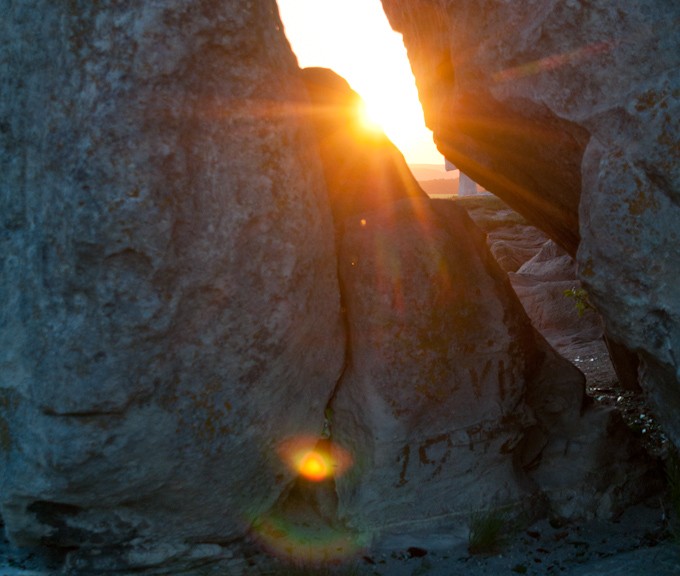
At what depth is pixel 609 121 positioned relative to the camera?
3.15 metres

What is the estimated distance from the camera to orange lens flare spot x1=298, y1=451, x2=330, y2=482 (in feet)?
12.8

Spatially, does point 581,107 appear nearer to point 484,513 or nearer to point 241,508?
point 484,513

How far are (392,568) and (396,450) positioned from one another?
0.61 metres

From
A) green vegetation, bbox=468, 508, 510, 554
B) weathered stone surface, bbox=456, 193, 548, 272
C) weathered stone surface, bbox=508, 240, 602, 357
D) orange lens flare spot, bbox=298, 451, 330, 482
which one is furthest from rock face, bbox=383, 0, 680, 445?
weathered stone surface, bbox=456, 193, 548, 272

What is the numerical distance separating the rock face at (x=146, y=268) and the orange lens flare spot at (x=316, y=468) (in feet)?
1.12

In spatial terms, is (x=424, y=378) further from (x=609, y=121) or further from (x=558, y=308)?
(x=558, y=308)

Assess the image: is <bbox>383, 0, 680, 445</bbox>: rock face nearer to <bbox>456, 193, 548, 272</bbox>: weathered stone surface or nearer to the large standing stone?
the large standing stone

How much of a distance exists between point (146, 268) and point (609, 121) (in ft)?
7.27

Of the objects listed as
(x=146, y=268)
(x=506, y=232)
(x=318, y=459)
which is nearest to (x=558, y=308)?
(x=506, y=232)

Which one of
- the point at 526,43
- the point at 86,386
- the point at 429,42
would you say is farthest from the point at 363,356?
the point at 429,42

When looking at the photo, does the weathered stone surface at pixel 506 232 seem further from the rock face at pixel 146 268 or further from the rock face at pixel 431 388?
the rock face at pixel 146 268

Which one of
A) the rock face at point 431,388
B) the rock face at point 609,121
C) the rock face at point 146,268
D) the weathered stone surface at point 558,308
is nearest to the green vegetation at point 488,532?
the rock face at point 431,388

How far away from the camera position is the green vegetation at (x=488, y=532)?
3.70 meters

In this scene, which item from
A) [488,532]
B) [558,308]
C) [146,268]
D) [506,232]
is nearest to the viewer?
[146,268]
